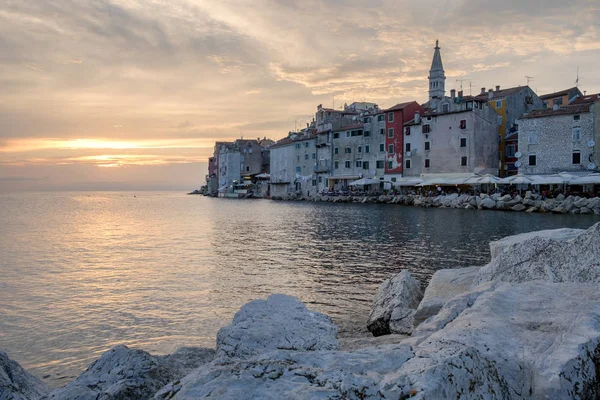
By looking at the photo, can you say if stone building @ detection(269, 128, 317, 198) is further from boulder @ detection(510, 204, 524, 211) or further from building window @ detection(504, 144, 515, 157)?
boulder @ detection(510, 204, 524, 211)

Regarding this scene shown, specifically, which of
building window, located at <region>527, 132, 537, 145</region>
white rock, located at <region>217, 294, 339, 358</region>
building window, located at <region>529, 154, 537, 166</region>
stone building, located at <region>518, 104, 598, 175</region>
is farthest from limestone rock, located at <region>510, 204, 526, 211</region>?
white rock, located at <region>217, 294, 339, 358</region>

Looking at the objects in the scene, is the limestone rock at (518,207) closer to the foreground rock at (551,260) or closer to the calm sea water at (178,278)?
the calm sea water at (178,278)

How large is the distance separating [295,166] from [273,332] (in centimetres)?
7665

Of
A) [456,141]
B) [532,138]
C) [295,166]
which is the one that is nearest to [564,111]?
[532,138]

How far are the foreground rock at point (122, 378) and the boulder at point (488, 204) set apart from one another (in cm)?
4392

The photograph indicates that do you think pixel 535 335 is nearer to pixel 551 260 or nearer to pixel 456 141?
pixel 551 260

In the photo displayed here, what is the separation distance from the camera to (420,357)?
325 centimetres

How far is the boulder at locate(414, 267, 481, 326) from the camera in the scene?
273 inches

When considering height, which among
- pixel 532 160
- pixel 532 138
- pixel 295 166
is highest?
pixel 532 138

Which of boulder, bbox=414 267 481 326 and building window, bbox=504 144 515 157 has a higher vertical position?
building window, bbox=504 144 515 157

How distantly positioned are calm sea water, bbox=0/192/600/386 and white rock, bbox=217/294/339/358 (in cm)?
292

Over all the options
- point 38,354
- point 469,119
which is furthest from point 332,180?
point 38,354

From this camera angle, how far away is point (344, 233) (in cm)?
2648

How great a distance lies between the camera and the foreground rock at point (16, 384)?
478 centimetres
